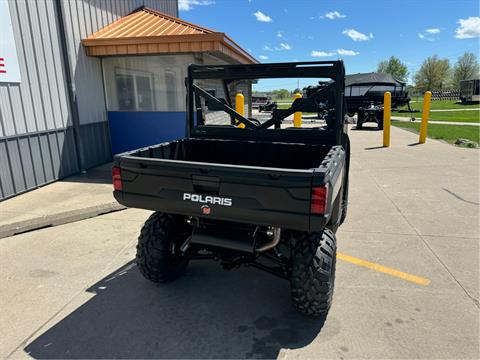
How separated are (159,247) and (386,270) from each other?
223 centimetres

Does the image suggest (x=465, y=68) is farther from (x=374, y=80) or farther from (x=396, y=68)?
(x=374, y=80)

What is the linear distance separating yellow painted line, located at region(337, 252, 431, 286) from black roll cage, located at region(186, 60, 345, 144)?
1294 millimetres

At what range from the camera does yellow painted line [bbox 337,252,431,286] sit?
337cm

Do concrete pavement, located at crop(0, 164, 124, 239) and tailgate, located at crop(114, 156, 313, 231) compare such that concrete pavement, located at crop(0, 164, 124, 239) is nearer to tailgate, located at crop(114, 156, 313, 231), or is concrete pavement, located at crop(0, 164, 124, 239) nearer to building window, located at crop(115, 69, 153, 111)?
building window, located at crop(115, 69, 153, 111)

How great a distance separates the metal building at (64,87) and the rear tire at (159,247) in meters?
4.08

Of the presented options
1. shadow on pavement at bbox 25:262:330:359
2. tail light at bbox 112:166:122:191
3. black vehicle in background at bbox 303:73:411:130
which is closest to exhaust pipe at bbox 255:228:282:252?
shadow on pavement at bbox 25:262:330:359

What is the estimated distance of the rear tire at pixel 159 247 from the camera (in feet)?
10.3

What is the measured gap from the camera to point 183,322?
2797 mm

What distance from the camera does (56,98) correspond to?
7012 millimetres

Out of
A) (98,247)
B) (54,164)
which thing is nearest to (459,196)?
(98,247)

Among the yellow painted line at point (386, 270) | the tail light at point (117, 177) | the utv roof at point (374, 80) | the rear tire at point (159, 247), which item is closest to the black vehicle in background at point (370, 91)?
the utv roof at point (374, 80)

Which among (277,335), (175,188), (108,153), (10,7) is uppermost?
(10,7)

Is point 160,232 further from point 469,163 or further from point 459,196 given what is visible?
point 469,163

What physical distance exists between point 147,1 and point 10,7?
6.00 meters
